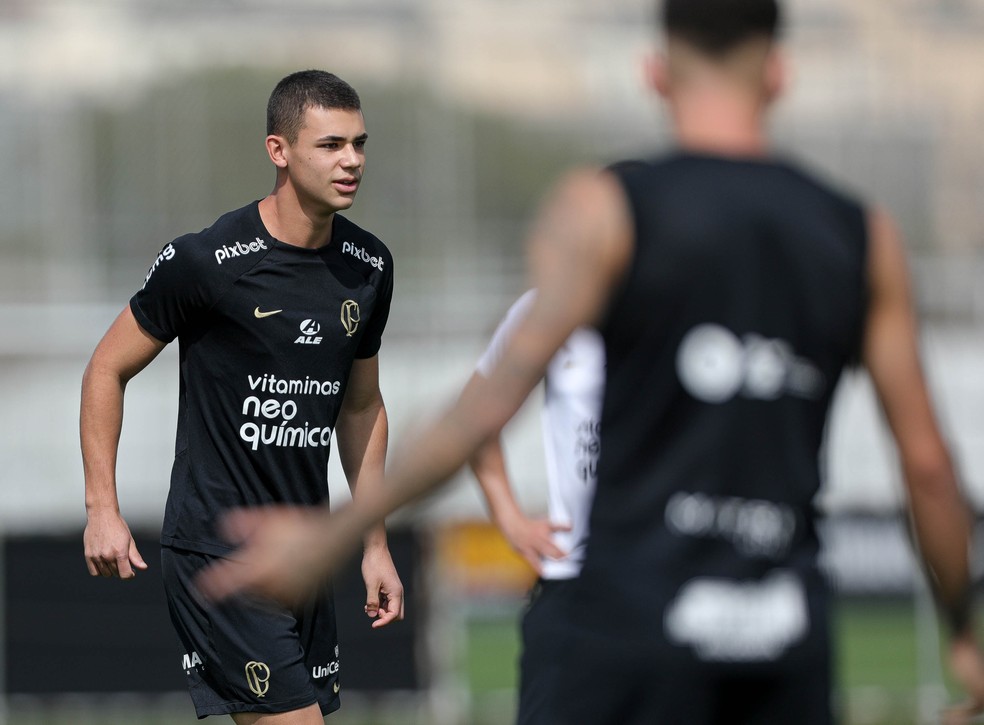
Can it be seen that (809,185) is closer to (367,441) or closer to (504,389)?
(504,389)

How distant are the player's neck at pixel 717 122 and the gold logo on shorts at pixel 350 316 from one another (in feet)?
8.72

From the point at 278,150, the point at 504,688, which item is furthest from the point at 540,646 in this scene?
the point at 504,688

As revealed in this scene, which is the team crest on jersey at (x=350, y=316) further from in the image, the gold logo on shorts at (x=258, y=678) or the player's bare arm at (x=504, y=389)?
the player's bare arm at (x=504, y=389)

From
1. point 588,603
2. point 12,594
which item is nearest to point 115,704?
point 12,594

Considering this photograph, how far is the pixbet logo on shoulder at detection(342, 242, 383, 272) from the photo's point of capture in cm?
566

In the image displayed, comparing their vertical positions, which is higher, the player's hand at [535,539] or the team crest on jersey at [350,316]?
the team crest on jersey at [350,316]

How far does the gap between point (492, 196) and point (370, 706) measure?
520 inches

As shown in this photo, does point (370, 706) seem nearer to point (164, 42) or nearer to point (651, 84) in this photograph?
point (651, 84)

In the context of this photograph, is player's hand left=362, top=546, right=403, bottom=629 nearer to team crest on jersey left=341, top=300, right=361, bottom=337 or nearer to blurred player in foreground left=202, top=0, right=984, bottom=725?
team crest on jersey left=341, top=300, right=361, bottom=337

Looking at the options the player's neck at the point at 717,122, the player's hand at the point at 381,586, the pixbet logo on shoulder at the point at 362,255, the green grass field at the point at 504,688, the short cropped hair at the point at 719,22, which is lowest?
the green grass field at the point at 504,688

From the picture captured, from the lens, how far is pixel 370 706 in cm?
1173

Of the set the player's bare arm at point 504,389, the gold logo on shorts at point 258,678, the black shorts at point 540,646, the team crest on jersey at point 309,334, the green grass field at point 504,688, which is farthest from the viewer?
the green grass field at point 504,688

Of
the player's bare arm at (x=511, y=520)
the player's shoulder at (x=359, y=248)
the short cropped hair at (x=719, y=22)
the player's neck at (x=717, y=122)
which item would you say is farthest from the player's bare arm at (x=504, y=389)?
the player's shoulder at (x=359, y=248)

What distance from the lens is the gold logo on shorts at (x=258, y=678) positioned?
17.5 feet
